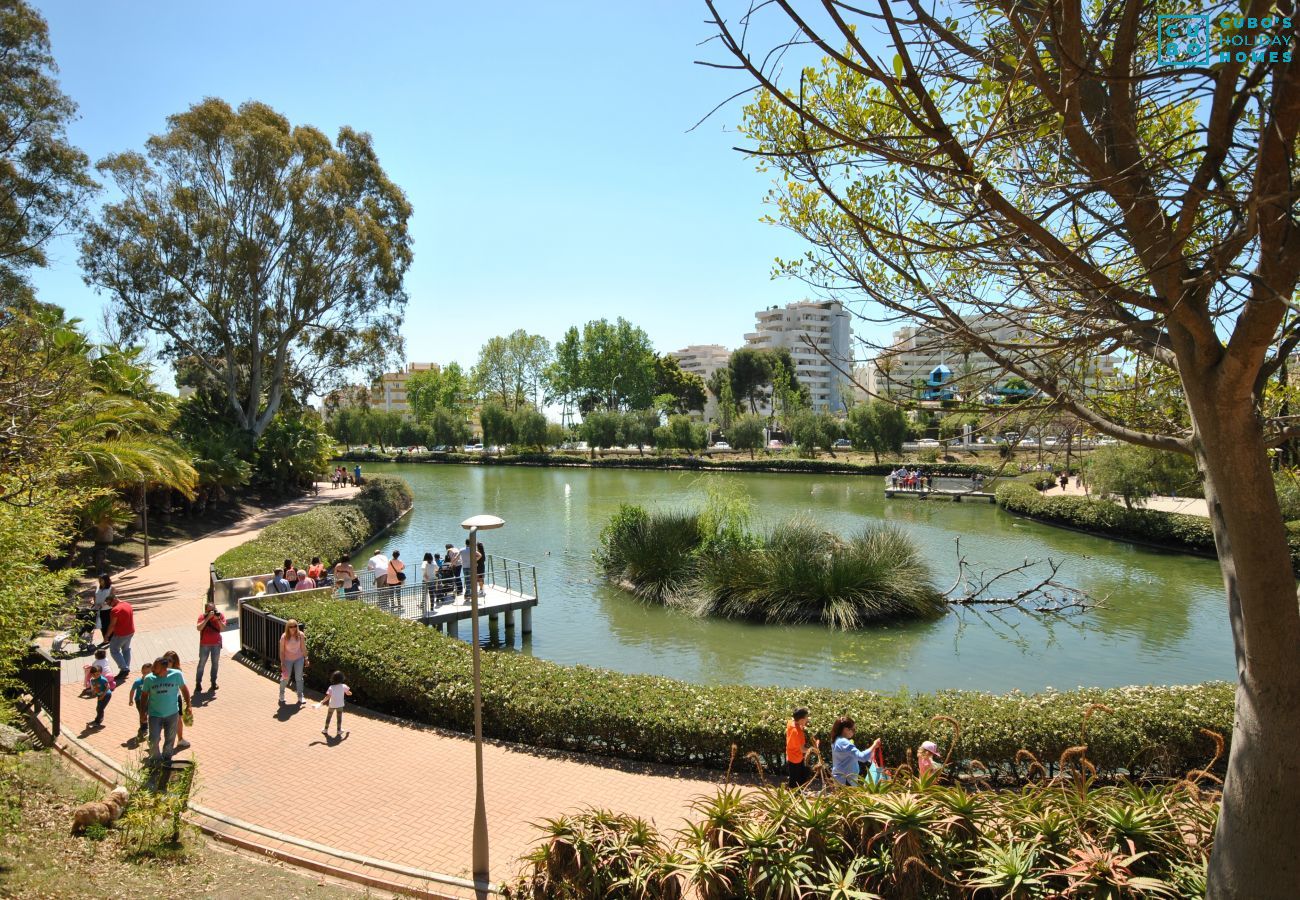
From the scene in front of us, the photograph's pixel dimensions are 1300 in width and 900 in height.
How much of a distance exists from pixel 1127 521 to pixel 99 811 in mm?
32152

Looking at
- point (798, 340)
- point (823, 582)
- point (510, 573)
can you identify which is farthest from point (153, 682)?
point (798, 340)

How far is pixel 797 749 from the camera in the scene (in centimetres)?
800

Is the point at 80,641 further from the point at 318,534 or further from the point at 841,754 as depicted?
the point at 318,534

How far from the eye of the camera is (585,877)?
528 centimetres

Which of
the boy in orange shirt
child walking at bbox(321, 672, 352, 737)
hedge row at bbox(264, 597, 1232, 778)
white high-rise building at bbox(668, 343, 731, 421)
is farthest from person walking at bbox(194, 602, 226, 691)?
white high-rise building at bbox(668, 343, 731, 421)

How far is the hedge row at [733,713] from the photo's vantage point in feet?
28.9

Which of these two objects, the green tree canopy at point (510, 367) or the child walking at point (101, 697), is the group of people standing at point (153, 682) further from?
the green tree canopy at point (510, 367)

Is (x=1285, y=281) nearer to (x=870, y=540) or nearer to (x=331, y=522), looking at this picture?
(x=870, y=540)

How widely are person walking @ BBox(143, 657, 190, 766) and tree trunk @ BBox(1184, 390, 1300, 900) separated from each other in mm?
9735

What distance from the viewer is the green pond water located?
1424 centimetres

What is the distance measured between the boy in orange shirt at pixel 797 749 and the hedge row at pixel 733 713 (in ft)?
2.63

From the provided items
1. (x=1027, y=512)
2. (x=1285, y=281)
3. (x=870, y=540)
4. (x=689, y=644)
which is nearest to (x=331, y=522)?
(x=689, y=644)

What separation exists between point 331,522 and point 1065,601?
2243 centimetres

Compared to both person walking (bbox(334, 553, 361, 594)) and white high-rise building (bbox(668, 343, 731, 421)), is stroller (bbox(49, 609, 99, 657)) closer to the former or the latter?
person walking (bbox(334, 553, 361, 594))
